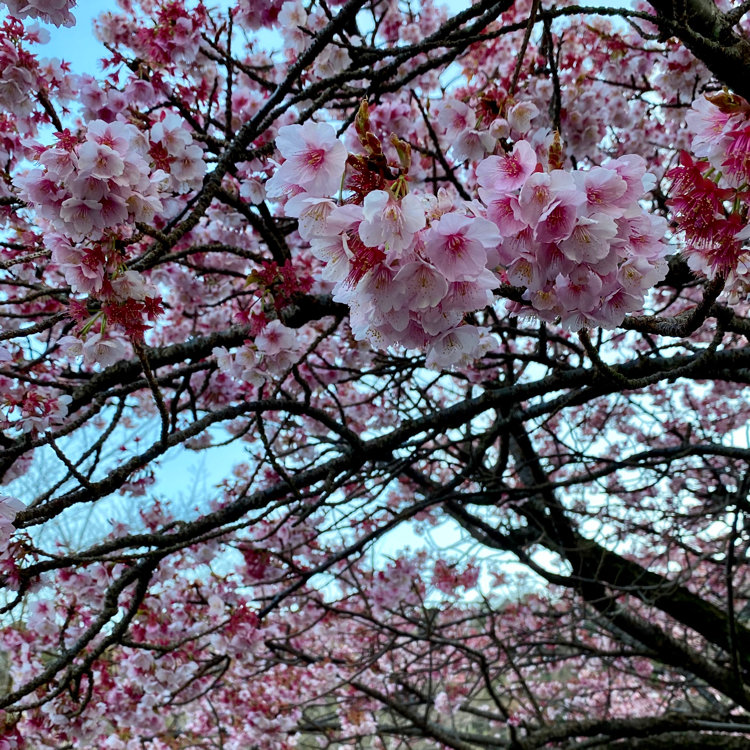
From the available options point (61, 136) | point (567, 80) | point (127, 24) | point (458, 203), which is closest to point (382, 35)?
point (567, 80)

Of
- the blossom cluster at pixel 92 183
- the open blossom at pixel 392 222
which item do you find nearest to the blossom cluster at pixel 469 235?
the open blossom at pixel 392 222

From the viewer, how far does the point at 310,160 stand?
0.95m

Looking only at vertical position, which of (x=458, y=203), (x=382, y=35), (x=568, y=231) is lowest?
(x=568, y=231)

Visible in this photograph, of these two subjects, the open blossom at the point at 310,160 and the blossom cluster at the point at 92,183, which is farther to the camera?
the blossom cluster at the point at 92,183

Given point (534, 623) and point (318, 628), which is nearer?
point (318, 628)

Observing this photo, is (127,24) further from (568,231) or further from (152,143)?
(568,231)

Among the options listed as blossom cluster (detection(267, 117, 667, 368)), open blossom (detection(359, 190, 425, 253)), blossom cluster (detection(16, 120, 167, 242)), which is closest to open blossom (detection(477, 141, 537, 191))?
blossom cluster (detection(267, 117, 667, 368))

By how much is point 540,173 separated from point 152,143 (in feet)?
5.27

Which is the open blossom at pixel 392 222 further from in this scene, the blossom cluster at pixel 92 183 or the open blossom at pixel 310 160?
the blossom cluster at pixel 92 183

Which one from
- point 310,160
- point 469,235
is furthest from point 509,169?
point 310,160

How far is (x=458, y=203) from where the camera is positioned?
0.97m

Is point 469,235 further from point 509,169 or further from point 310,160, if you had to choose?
point 310,160

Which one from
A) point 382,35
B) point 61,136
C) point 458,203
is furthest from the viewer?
point 382,35

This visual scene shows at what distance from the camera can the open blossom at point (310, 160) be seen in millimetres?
907
